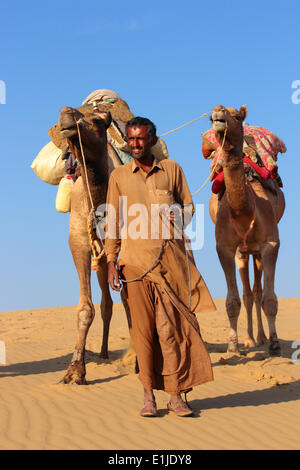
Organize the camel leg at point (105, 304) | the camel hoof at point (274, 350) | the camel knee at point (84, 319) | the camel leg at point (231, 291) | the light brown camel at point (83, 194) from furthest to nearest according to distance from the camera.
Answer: the camel leg at point (231, 291) < the camel hoof at point (274, 350) < the camel leg at point (105, 304) < the camel knee at point (84, 319) < the light brown camel at point (83, 194)

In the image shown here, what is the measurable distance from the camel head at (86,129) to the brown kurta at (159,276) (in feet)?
4.95

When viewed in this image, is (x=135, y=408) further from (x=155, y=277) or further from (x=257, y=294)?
(x=257, y=294)

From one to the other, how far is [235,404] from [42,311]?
17932 millimetres

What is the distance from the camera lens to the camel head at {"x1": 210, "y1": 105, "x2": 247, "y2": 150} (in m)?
8.16

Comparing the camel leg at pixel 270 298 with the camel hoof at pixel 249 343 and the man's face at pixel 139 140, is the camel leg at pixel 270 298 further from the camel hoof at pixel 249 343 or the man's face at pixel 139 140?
the man's face at pixel 139 140

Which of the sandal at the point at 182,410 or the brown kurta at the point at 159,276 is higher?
the brown kurta at the point at 159,276

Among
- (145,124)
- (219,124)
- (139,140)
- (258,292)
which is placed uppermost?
(219,124)

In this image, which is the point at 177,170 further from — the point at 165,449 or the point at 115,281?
the point at 165,449

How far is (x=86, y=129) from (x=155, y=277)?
2.51 m

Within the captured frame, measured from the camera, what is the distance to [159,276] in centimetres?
564

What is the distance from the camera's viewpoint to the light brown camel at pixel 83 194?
7.36 metres

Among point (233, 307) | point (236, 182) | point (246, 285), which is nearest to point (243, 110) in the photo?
point (236, 182)

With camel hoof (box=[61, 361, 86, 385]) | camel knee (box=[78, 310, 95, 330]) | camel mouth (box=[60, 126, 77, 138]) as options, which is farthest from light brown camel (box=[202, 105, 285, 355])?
camel hoof (box=[61, 361, 86, 385])

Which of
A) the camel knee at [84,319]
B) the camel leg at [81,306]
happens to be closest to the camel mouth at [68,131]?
the camel leg at [81,306]
